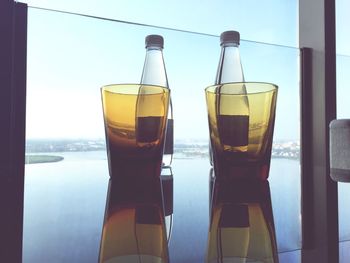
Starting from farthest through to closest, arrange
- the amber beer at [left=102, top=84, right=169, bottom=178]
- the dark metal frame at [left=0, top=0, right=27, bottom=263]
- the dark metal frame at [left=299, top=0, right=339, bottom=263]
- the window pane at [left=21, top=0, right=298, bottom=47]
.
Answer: the window pane at [left=21, top=0, right=298, bottom=47] < the dark metal frame at [left=299, top=0, right=339, bottom=263] < the dark metal frame at [left=0, top=0, right=27, bottom=263] < the amber beer at [left=102, top=84, right=169, bottom=178]

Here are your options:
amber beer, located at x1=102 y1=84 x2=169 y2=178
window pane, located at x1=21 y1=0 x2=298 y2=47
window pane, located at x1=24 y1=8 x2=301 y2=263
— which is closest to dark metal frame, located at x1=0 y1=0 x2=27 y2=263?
window pane, located at x1=24 y1=8 x2=301 y2=263

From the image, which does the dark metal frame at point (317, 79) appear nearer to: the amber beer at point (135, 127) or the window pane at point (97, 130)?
the window pane at point (97, 130)

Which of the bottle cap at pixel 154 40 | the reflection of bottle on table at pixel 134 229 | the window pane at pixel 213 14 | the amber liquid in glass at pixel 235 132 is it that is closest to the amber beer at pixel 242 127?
the amber liquid in glass at pixel 235 132

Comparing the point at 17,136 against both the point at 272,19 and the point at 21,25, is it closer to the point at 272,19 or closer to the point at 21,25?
the point at 21,25

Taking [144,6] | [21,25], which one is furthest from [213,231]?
[144,6]

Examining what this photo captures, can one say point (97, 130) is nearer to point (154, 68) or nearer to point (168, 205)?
point (154, 68)

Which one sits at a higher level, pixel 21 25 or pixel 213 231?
pixel 21 25

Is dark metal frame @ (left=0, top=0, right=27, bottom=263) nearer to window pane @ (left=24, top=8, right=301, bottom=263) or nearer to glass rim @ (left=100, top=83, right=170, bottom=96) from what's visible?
window pane @ (left=24, top=8, right=301, bottom=263)
